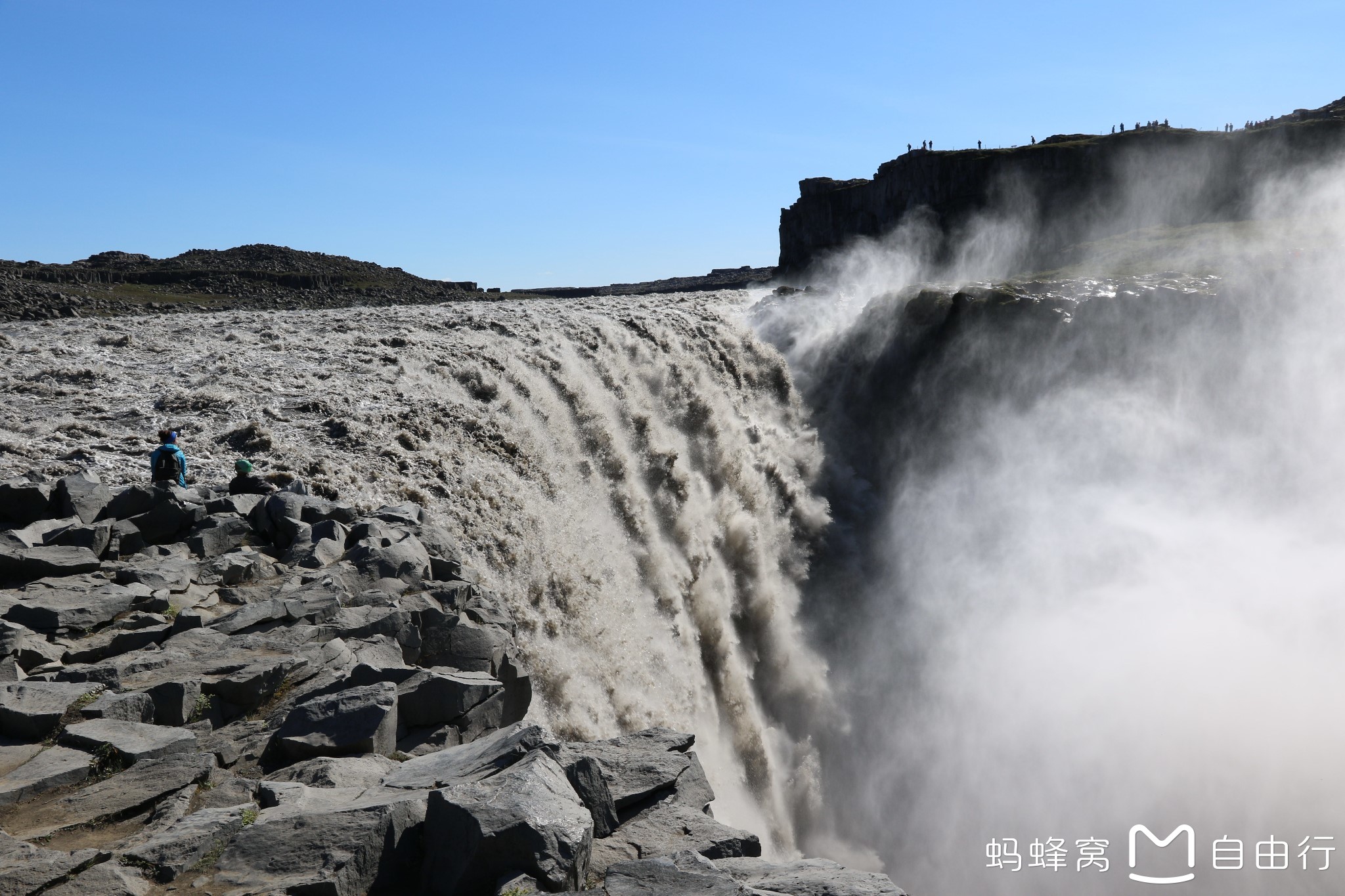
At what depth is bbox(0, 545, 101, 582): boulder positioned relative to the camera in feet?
27.5

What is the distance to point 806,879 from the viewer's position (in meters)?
5.41

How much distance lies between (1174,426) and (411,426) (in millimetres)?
23947

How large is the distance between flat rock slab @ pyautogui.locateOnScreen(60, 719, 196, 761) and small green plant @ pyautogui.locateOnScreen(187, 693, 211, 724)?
0.44 metres

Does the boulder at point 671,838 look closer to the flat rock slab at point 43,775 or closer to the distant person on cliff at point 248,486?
the flat rock slab at point 43,775

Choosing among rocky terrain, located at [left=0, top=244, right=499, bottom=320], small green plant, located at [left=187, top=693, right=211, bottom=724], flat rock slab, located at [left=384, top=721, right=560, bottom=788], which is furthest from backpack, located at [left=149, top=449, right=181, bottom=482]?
rocky terrain, located at [left=0, top=244, right=499, bottom=320]

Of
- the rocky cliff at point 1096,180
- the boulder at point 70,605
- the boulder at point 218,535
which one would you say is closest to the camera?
the boulder at point 70,605

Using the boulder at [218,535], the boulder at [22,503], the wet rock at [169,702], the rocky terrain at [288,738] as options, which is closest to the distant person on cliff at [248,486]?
the rocky terrain at [288,738]

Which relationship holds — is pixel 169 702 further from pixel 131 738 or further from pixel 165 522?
pixel 165 522

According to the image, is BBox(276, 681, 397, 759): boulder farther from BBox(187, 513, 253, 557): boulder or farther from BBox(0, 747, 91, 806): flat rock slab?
BBox(187, 513, 253, 557): boulder

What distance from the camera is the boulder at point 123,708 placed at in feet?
21.1

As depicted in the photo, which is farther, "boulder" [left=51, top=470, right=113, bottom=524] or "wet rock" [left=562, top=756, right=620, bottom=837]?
"boulder" [left=51, top=470, right=113, bottom=524]

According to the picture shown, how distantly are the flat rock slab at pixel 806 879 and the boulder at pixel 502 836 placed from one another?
981mm

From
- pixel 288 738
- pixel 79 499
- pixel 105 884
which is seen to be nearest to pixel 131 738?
pixel 288 738

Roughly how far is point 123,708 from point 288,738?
122 cm
